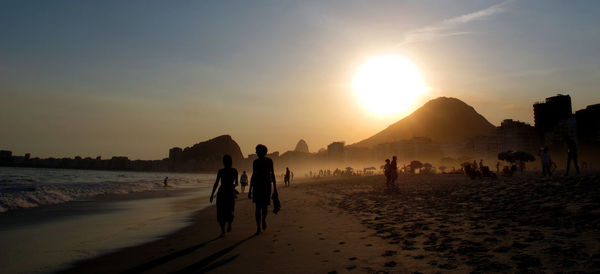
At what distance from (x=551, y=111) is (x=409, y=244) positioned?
109m

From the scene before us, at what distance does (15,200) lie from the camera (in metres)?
18.7

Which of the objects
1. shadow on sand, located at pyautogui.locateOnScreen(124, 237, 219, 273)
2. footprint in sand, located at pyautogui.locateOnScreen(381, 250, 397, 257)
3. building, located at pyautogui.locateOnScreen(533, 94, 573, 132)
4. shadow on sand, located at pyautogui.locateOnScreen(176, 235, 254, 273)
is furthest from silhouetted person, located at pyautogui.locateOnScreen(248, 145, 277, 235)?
building, located at pyautogui.locateOnScreen(533, 94, 573, 132)

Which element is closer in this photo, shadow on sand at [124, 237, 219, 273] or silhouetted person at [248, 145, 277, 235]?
shadow on sand at [124, 237, 219, 273]

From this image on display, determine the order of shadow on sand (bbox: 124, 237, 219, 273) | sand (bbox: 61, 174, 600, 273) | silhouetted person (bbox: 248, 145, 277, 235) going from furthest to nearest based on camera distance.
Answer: silhouetted person (bbox: 248, 145, 277, 235), shadow on sand (bbox: 124, 237, 219, 273), sand (bbox: 61, 174, 600, 273)

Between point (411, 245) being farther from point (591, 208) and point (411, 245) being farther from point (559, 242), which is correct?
point (591, 208)

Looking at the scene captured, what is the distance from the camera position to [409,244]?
6188 mm

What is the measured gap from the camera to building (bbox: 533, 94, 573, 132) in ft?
294

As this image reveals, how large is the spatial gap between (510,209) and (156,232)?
9873 millimetres

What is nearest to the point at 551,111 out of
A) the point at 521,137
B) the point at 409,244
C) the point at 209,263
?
the point at 521,137

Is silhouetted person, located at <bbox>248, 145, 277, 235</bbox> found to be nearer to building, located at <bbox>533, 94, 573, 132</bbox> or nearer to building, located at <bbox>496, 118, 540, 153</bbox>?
building, located at <bbox>533, 94, 573, 132</bbox>

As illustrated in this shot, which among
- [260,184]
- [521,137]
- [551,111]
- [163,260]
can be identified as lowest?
[163,260]

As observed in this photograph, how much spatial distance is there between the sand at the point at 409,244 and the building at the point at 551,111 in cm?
10107

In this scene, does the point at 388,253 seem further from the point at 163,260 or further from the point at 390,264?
the point at 163,260

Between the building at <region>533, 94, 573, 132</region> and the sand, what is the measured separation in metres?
101
